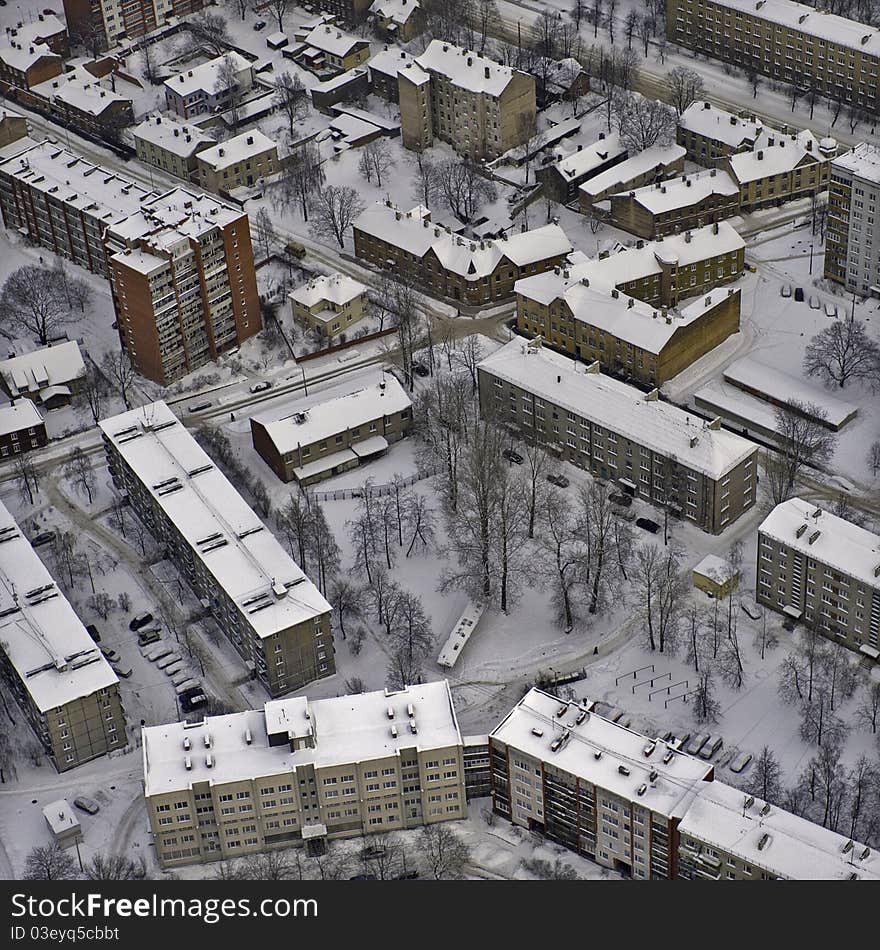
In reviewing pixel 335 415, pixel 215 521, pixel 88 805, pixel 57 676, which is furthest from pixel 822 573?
pixel 57 676

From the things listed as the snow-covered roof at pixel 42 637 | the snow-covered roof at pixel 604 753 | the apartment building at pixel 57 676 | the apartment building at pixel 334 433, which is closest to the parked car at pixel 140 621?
the snow-covered roof at pixel 42 637

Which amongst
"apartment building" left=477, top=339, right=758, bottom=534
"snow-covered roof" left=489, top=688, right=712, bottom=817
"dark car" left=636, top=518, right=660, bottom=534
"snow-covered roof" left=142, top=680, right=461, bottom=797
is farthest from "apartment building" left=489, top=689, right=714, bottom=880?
"apartment building" left=477, top=339, right=758, bottom=534

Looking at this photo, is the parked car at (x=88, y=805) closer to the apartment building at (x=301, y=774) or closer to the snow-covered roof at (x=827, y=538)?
the apartment building at (x=301, y=774)

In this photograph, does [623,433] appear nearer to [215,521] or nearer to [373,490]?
[373,490]

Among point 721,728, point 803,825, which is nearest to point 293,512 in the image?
point 721,728

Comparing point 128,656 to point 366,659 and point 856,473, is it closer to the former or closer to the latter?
point 366,659

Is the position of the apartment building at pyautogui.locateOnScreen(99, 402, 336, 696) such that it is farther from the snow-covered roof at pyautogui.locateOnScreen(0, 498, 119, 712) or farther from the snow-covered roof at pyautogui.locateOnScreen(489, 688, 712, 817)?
the snow-covered roof at pyautogui.locateOnScreen(489, 688, 712, 817)
